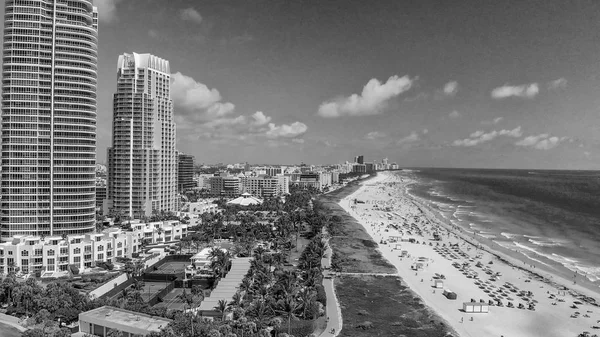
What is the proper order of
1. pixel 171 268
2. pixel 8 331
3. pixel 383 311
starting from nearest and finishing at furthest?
pixel 8 331 < pixel 383 311 < pixel 171 268

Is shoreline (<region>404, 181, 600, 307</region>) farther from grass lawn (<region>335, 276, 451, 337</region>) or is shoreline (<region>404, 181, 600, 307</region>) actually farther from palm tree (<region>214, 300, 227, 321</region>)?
palm tree (<region>214, 300, 227, 321</region>)

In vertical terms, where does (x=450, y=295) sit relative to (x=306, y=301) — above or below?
below

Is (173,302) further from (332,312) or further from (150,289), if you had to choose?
(332,312)

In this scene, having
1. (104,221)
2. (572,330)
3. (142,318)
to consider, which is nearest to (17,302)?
(142,318)

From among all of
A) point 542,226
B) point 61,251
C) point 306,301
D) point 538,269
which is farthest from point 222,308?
point 542,226

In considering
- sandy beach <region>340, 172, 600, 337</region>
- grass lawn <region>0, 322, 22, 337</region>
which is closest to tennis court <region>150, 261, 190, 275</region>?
grass lawn <region>0, 322, 22, 337</region>

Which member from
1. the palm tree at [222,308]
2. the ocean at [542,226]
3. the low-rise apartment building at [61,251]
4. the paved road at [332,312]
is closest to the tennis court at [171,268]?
the low-rise apartment building at [61,251]
